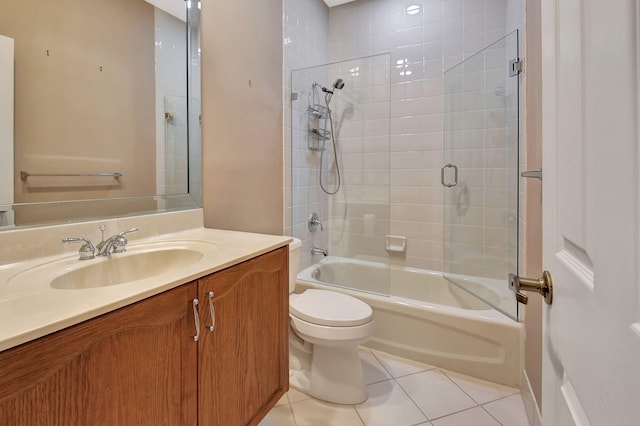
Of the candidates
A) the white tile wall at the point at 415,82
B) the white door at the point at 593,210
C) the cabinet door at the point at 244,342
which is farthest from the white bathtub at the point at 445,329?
the white door at the point at 593,210

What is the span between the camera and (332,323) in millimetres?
1519

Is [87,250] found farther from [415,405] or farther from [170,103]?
[415,405]

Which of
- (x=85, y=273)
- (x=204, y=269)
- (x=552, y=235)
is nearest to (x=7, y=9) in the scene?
(x=85, y=273)

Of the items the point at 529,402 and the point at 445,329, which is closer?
the point at 529,402

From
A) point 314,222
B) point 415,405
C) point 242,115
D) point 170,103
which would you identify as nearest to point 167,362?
point 170,103

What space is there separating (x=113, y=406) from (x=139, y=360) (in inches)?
3.6

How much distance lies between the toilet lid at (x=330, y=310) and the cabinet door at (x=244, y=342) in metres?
0.33

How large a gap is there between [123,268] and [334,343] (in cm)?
99

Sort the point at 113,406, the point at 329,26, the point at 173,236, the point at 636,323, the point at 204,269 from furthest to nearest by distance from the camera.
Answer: the point at 329,26
the point at 173,236
the point at 204,269
the point at 113,406
the point at 636,323

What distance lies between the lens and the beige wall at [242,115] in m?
1.63

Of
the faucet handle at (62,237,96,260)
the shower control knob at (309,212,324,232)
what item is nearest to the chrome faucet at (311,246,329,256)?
the shower control knob at (309,212,324,232)

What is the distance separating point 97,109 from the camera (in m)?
1.20

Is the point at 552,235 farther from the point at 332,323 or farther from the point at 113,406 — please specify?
the point at 332,323

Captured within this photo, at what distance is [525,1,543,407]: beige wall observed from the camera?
1.34 meters
